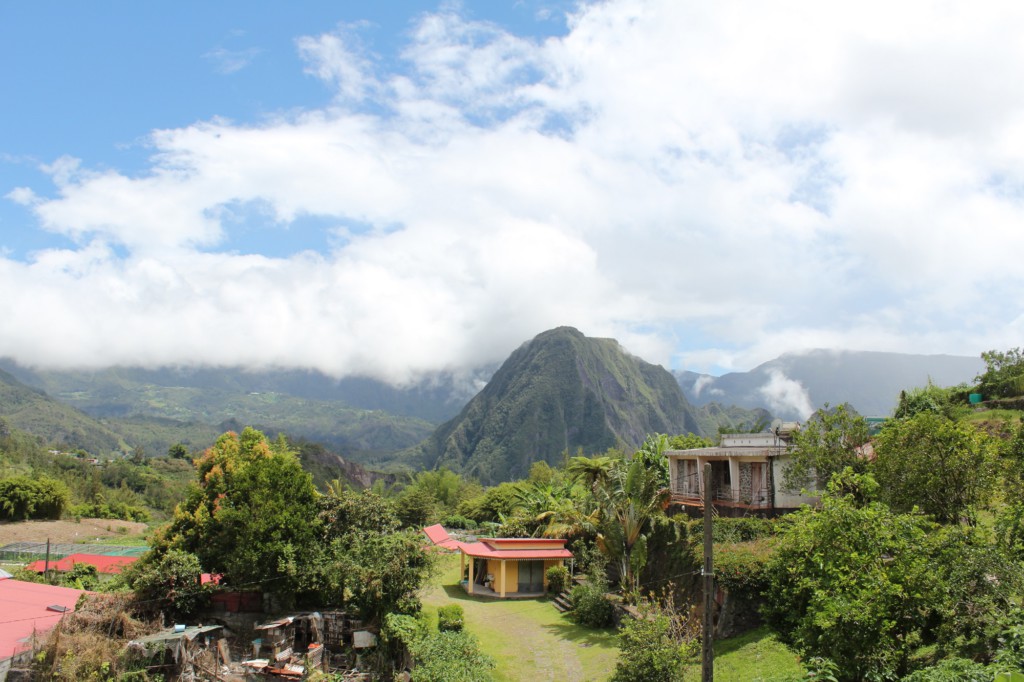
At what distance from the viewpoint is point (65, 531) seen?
54.0 metres

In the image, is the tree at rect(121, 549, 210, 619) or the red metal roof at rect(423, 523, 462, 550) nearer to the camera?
the tree at rect(121, 549, 210, 619)

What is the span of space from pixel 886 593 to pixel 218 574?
72.4 feet

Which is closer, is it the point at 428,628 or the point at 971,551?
the point at 971,551

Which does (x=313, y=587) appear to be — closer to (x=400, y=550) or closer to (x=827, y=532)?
(x=400, y=550)

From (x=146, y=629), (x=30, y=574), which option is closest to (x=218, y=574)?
(x=146, y=629)

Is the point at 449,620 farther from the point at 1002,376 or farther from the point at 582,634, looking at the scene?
the point at 1002,376

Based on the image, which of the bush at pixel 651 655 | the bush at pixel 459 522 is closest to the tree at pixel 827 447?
the bush at pixel 651 655

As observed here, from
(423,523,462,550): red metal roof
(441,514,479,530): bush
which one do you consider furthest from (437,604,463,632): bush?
(441,514,479,530): bush

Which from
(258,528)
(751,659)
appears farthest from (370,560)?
(751,659)

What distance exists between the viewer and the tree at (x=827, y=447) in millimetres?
20828

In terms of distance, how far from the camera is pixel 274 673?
21.1 meters

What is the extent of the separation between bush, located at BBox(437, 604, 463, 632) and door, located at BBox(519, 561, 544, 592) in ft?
21.6

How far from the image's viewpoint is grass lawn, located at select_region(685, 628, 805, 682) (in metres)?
13.9

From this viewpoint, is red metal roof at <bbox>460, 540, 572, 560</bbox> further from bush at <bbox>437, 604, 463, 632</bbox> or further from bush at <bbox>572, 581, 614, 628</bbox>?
bush at <bbox>437, 604, 463, 632</bbox>
